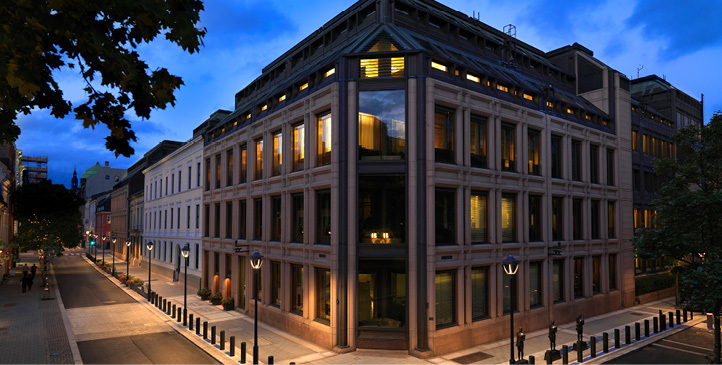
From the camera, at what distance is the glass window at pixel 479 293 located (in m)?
20.7

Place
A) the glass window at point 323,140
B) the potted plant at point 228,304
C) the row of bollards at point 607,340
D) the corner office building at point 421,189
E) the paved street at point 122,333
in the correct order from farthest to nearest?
the potted plant at point 228,304
the glass window at point 323,140
the corner office building at point 421,189
the paved street at point 122,333
the row of bollards at point 607,340

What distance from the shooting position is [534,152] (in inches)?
957

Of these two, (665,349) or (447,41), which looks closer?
(665,349)

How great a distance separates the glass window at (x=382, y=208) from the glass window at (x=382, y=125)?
1032 millimetres

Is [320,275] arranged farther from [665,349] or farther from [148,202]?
[148,202]

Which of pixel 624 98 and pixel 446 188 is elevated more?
pixel 624 98

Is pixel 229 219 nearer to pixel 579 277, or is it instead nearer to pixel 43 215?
pixel 579 277

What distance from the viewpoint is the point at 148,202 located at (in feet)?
177

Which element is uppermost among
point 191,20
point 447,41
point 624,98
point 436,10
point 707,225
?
point 436,10

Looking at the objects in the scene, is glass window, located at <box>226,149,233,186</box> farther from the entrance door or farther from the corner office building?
the entrance door

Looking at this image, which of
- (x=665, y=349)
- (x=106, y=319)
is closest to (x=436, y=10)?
(x=665, y=349)

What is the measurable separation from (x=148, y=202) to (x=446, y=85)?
1799 inches

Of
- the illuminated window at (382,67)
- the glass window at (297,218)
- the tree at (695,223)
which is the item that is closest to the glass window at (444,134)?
Answer: the illuminated window at (382,67)

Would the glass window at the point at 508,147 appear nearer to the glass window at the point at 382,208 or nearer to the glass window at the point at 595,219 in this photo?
the glass window at the point at 382,208
